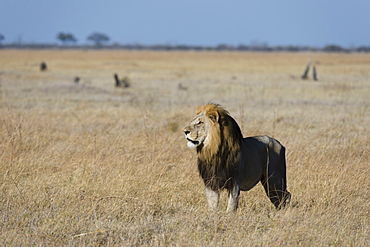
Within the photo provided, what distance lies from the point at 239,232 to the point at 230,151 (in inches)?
30.0

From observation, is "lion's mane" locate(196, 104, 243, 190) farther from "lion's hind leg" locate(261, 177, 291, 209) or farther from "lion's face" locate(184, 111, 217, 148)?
"lion's hind leg" locate(261, 177, 291, 209)

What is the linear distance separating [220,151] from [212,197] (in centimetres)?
52

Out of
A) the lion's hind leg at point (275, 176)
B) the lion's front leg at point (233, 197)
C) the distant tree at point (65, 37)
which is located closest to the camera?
the lion's front leg at point (233, 197)

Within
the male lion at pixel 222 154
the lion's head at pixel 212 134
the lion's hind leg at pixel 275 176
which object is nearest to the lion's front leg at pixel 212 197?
the male lion at pixel 222 154

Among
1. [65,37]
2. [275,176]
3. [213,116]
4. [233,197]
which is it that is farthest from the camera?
[65,37]

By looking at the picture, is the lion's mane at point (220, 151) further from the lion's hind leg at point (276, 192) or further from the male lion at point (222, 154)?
the lion's hind leg at point (276, 192)

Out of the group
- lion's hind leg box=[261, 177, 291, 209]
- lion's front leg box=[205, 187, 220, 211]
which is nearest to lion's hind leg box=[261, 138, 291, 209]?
lion's hind leg box=[261, 177, 291, 209]

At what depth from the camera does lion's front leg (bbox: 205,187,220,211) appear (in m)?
5.16

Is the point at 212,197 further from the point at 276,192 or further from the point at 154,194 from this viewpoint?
the point at 154,194

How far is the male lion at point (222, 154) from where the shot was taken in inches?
195

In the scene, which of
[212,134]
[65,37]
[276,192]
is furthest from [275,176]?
[65,37]

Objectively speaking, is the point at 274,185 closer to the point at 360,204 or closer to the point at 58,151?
the point at 360,204

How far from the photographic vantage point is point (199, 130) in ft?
16.3

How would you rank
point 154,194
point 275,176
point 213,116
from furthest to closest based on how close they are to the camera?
point 154,194 → point 275,176 → point 213,116
